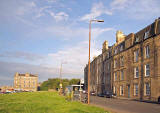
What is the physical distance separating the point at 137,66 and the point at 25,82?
115m

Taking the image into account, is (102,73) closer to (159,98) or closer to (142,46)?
(142,46)

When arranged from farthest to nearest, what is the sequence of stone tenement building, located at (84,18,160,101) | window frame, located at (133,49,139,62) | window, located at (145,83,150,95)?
window frame, located at (133,49,139,62), window, located at (145,83,150,95), stone tenement building, located at (84,18,160,101)

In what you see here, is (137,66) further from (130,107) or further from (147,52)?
(130,107)

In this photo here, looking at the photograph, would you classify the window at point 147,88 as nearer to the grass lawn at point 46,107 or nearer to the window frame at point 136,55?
the window frame at point 136,55

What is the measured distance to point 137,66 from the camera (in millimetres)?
41219

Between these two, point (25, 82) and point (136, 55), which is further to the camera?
point (25, 82)

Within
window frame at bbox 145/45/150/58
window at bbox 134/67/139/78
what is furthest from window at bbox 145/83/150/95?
window frame at bbox 145/45/150/58

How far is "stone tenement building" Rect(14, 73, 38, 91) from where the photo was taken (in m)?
142

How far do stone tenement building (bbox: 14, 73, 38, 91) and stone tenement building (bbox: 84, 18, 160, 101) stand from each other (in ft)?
314

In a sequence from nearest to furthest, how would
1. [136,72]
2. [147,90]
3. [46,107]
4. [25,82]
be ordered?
[46,107] → [147,90] → [136,72] → [25,82]

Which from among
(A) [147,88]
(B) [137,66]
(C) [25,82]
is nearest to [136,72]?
(B) [137,66]

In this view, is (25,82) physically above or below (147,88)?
below

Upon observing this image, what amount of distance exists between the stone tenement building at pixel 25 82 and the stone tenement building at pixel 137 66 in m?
95.8

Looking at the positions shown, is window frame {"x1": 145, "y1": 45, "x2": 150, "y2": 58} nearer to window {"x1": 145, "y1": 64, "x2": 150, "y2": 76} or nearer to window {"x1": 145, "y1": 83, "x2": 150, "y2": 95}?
window {"x1": 145, "y1": 64, "x2": 150, "y2": 76}
